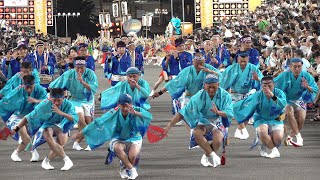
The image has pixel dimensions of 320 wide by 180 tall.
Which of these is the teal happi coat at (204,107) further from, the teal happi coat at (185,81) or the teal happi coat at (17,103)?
the teal happi coat at (185,81)

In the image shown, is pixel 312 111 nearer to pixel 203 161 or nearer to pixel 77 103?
pixel 77 103

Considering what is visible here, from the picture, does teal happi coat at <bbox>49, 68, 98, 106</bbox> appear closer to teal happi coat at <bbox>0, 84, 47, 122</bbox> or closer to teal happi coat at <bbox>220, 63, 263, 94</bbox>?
teal happi coat at <bbox>0, 84, 47, 122</bbox>

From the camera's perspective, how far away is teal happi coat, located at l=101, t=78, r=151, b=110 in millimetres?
15602

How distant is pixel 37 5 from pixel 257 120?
49.1 m

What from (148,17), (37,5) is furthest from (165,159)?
(148,17)

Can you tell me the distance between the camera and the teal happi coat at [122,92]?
15602 millimetres

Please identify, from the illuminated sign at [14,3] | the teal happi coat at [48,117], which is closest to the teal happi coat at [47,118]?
the teal happi coat at [48,117]

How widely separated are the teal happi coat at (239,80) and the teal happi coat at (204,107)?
4.10 metres

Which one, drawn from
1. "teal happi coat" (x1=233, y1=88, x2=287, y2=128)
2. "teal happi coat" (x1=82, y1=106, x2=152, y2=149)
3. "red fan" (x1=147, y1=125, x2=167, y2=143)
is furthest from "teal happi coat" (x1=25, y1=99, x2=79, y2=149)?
"teal happi coat" (x1=233, y1=88, x2=287, y2=128)

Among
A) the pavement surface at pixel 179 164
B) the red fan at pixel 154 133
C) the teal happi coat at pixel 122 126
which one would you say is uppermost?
the teal happi coat at pixel 122 126

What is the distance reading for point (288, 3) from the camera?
1586 inches

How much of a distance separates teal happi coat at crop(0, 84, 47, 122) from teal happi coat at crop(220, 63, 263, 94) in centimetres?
422

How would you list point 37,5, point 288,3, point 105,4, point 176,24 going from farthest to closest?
point 105,4
point 176,24
point 37,5
point 288,3

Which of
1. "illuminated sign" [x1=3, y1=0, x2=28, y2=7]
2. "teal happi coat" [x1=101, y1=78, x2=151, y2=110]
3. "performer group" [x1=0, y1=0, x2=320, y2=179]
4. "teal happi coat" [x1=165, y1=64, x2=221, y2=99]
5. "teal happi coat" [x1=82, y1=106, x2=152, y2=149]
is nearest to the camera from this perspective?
"teal happi coat" [x1=82, y1=106, x2=152, y2=149]
